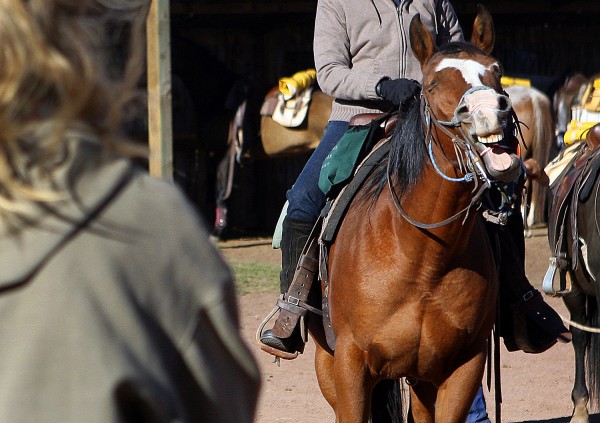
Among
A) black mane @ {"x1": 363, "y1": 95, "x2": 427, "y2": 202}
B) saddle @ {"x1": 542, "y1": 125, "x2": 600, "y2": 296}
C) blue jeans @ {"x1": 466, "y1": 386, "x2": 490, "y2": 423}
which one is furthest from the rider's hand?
saddle @ {"x1": 542, "y1": 125, "x2": 600, "y2": 296}

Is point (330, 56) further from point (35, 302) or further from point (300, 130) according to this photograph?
point (300, 130)

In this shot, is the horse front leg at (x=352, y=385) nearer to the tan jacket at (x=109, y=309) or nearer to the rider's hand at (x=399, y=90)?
the rider's hand at (x=399, y=90)

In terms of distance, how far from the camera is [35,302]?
3.45ft

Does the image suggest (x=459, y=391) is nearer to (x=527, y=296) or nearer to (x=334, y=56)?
(x=527, y=296)

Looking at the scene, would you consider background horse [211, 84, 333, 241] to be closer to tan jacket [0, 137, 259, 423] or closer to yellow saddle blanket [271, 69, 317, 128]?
yellow saddle blanket [271, 69, 317, 128]

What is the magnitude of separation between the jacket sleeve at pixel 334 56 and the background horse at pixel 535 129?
8917mm

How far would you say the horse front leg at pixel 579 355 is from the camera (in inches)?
229

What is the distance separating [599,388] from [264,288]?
4717mm

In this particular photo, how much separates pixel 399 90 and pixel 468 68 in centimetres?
41

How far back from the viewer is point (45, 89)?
1.08m

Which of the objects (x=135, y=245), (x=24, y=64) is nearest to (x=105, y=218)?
(x=135, y=245)

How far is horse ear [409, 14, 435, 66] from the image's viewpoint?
391cm

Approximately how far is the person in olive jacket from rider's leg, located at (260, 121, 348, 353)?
3.26 m

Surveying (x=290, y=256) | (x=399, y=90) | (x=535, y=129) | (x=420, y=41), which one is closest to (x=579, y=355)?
(x=290, y=256)
